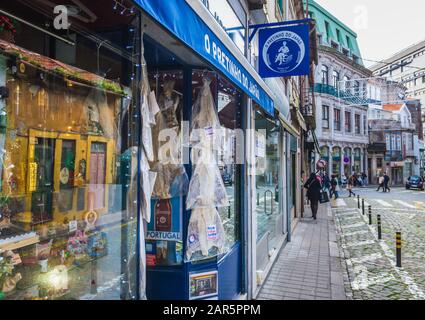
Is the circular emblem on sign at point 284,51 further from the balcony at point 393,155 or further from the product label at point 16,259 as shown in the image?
the balcony at point 393,155

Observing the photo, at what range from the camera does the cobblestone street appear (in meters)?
5.43

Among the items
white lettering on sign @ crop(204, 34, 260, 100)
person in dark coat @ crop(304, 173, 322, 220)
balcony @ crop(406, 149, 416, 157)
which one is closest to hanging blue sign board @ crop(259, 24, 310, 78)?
white lettering on sign @ crop(204, 34, 260, 100)

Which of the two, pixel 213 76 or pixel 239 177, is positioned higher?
pixel 213 76

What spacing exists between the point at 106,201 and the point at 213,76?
2091 mm

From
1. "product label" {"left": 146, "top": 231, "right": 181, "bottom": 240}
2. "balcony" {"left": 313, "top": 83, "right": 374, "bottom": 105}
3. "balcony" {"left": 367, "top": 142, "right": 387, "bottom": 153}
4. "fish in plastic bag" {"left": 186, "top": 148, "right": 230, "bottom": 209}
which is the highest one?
"balcony" {"left": 313, "top": 83, "right": 374, "bottom": 105}

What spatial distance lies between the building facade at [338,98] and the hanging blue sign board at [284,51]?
27.9 m

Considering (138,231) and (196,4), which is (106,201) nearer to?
(138,231)

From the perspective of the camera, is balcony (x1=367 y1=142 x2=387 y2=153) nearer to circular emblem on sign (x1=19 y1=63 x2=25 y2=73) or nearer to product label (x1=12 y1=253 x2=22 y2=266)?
circular emblem on sign (x1=19 y1=63 x2=25 y2=73)

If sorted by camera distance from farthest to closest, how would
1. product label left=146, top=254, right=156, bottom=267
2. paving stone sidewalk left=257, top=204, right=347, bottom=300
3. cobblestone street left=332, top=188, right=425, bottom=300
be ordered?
cobblestone street left=332, top=188, right=425, bottom=300 → paving stone sidewalk left=257, top=204, right=347, bottom=300 → product label left=146, top=254, right=156, bottom=267

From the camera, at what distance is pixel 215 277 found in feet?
12.7

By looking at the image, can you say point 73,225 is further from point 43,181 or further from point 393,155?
point 393,155

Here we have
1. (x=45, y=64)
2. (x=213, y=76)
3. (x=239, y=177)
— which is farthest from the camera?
(x=239, y=177)

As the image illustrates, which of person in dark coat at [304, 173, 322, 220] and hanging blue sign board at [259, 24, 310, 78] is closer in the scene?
hanging blue sign board at [259, 24, 310, 78]
